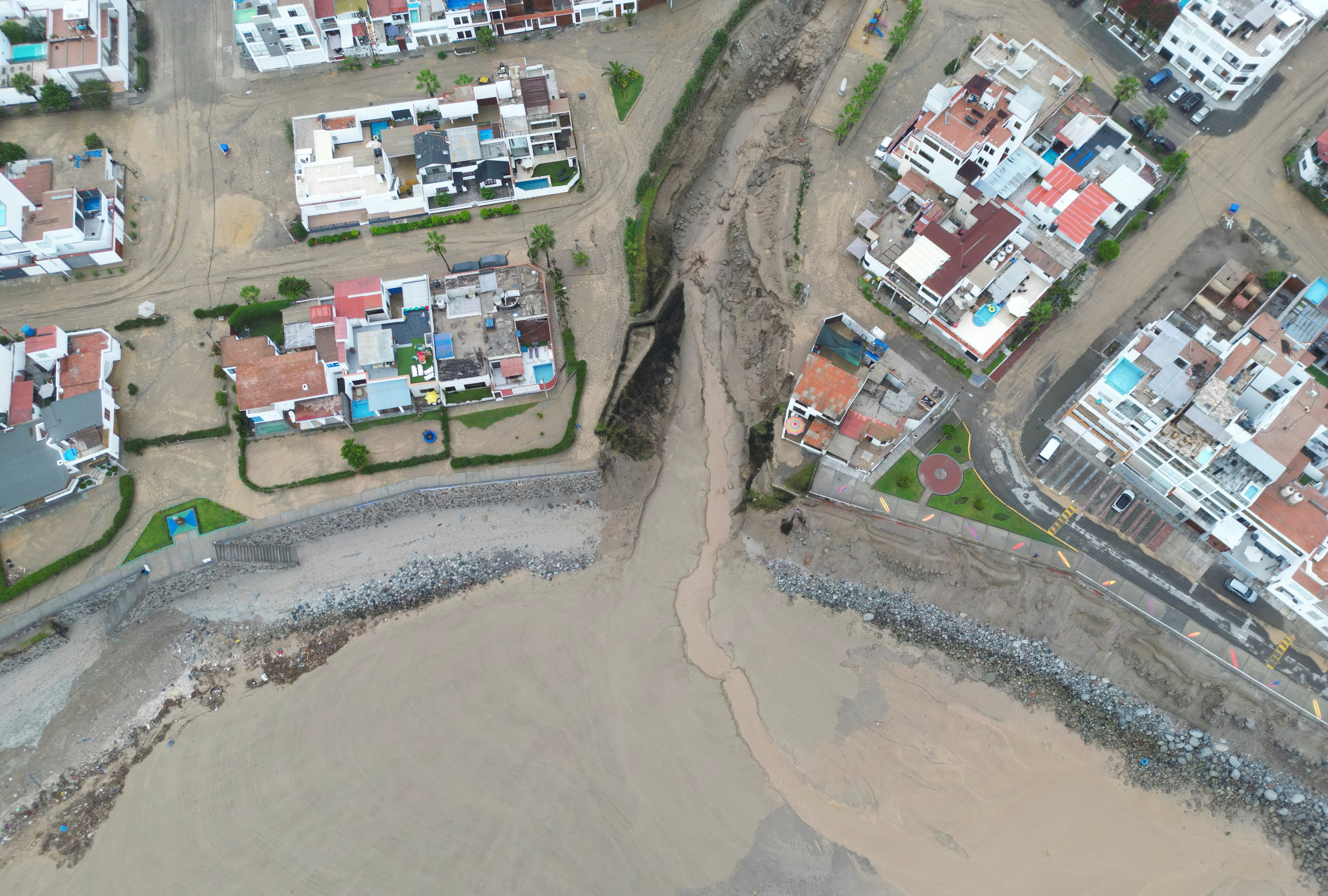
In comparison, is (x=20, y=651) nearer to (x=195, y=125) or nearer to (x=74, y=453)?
(x=74, y=453)

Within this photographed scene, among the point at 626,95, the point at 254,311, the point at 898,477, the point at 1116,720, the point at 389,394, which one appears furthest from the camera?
the point at 626,95

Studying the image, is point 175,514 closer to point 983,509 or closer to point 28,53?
point 28,53

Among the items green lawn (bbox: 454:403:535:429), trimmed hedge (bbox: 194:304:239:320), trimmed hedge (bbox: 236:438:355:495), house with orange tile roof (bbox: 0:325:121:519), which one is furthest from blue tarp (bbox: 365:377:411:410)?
house with orange tile roof (bbox: 0:325:121:519)

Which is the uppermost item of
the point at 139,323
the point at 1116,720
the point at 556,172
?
the point at 556,172

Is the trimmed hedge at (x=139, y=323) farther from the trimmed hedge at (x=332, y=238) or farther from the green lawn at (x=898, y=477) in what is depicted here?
the green lawn at (x=898, y=477)

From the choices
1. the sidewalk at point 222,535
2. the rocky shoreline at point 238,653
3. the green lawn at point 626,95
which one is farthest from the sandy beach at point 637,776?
the green lawn at point 626,95

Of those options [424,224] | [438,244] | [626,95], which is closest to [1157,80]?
[626,95]

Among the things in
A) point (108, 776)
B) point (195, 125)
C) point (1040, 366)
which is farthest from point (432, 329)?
point (1040, 366)
